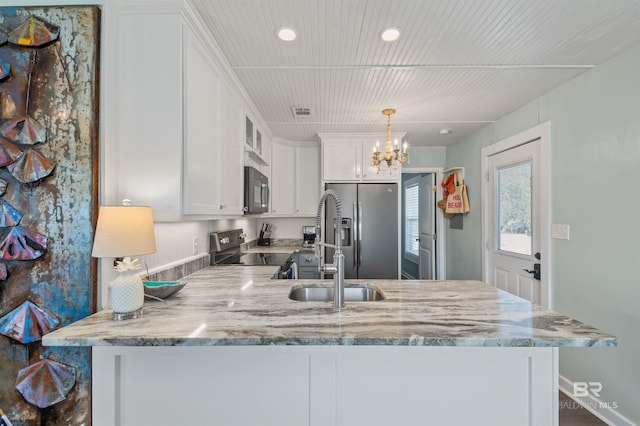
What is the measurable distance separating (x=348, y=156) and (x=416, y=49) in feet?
6.46

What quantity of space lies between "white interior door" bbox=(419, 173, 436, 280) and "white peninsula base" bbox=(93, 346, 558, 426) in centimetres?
359

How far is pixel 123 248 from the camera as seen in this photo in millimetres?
1117

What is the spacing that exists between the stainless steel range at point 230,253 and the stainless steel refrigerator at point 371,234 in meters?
0.93

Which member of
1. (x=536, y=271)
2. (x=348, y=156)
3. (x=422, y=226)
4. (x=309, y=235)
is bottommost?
(x=536, y=271)

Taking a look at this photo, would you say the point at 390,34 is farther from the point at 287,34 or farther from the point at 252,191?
the point at 252,191

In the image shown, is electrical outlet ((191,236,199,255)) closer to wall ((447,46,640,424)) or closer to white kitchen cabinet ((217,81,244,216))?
white kitchen cabinet ((217,81,244,216))

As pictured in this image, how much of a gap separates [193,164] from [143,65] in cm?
52

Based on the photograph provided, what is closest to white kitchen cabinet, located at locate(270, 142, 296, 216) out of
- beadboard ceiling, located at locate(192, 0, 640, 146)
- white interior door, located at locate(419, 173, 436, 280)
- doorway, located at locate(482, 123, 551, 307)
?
beadboard ceiling, located at locate(192, 0, 640, 146)

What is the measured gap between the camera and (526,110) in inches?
109

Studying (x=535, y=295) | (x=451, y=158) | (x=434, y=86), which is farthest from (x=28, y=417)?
(x=451, y=158)

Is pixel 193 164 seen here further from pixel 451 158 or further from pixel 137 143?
pixel 451 158

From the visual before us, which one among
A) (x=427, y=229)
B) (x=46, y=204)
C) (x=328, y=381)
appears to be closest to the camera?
(x=328, y=381)

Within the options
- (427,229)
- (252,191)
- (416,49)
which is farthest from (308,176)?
(416,49)

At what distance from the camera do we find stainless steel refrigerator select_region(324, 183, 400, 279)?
367cm
